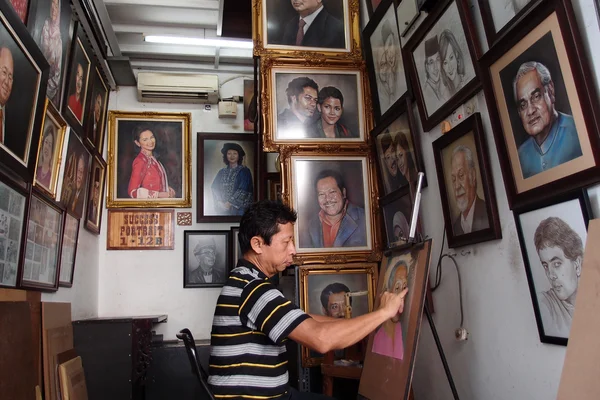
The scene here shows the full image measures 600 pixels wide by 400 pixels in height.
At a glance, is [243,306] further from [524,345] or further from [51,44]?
[51,44]

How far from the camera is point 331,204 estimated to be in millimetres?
3492

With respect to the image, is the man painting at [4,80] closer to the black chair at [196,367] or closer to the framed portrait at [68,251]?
the black chair at [196,367]

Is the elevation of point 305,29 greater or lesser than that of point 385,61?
greater

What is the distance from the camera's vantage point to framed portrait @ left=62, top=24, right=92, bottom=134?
3.39m

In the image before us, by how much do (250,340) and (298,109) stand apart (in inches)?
78.2

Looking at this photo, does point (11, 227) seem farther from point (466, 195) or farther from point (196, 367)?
point (466, 195)

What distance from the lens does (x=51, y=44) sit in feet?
9.77

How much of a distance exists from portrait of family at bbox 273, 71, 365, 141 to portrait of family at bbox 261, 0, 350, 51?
0.25 metres

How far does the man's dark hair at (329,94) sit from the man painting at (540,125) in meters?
1.78

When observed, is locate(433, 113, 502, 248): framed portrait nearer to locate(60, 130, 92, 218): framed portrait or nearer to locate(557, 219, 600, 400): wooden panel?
locate(557, 219, 600, 400): wooden panel

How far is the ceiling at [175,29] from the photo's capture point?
4.39m

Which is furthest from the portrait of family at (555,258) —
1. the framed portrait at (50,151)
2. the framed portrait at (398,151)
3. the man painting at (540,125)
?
the framed portrait at (50,151)

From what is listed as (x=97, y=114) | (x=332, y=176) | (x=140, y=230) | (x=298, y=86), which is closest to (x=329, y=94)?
(x=298, y=86)

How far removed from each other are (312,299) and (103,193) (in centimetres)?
263
